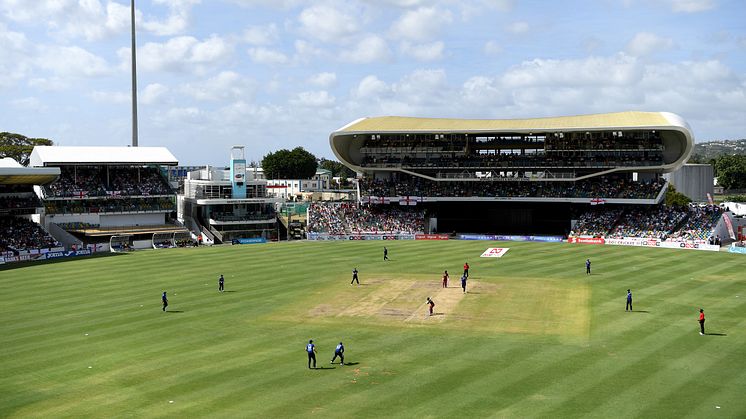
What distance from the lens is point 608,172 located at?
86.7 metres

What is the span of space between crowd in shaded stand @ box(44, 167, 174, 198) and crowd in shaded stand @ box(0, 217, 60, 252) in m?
7.37

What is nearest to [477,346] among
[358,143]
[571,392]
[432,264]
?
[571,392]

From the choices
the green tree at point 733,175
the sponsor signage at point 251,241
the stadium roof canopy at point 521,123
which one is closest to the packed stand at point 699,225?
the stadium roof canopy at point 521,123

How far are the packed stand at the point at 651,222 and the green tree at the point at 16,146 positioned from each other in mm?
96293

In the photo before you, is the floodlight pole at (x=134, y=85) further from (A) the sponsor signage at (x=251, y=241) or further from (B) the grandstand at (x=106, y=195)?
(A) the sponsor signage at (x=251, y=241)

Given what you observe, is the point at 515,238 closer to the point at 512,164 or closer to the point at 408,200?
the point at 512,164

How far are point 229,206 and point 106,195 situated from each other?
14989 millimetres

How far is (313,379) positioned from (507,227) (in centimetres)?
6981

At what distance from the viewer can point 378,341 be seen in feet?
115

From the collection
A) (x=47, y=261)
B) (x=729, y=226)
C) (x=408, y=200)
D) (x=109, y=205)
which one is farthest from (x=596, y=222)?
(x=47, y=261)

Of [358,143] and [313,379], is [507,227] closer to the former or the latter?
[358,143]

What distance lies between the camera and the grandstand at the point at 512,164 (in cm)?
8556

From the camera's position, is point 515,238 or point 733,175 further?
point 733,175

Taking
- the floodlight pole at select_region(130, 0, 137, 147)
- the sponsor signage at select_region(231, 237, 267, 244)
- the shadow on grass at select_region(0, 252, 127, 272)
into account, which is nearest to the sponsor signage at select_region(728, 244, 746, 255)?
the sponsor signage at select_region(231, 237, 267, 244)
